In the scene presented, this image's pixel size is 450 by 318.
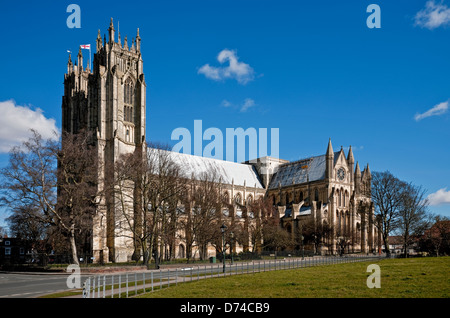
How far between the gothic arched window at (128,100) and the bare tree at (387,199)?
37.8 metres

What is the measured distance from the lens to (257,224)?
74062 millimetres

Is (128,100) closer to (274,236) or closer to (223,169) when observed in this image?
(223,169)

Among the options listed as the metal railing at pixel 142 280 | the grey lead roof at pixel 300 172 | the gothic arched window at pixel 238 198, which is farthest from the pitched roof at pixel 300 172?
the metal railing at pixel 142 280

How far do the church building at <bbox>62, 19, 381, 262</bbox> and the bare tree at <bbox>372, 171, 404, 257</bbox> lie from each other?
10.1 feet

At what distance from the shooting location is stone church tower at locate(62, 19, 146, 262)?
6456 cm

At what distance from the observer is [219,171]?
297ft

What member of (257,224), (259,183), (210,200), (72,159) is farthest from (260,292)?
(259,183)

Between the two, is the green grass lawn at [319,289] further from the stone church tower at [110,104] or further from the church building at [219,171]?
the stone church tower at [110,104]

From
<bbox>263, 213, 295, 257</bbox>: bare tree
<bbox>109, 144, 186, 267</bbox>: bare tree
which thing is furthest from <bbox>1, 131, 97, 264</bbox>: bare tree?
<bbox>263, 213, 295, 257</bbox>: bare tree

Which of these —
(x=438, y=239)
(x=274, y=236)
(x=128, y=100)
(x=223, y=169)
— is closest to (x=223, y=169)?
(x=223, y=169)

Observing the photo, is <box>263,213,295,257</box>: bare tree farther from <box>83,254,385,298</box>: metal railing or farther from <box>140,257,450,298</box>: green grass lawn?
<box>140,257,450,298</box>: green grass lawn
